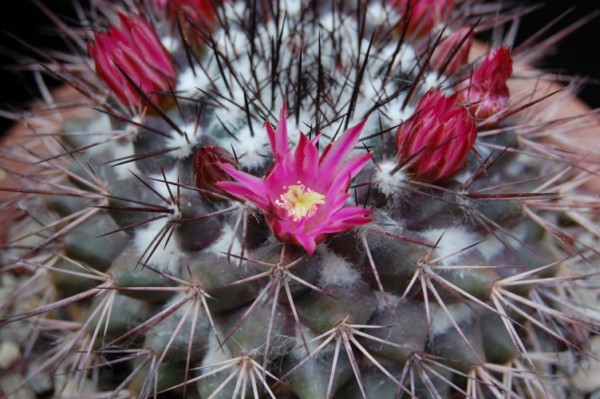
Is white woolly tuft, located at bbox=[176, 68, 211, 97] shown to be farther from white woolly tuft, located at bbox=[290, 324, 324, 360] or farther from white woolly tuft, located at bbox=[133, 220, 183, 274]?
white woolly tuft, located at bbox=[290, 324, 324, 360]

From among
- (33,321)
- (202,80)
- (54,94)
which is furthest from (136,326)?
(54,94)

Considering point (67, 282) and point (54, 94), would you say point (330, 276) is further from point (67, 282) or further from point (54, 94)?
point (54, 94)

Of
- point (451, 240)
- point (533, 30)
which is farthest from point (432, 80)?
point (533, 30)

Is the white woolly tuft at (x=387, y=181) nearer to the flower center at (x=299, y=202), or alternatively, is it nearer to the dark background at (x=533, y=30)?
the flower center at (x=299, y=202)

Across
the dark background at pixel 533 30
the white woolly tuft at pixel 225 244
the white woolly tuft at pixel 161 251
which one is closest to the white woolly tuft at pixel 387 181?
the white woolly tuft at pixel 225 244

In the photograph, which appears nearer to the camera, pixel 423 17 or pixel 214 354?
pixel 214 354

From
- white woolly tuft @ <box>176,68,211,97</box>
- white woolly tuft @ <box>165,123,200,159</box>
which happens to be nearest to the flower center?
white woolly tuft @ <box>165,123,200,159</box>

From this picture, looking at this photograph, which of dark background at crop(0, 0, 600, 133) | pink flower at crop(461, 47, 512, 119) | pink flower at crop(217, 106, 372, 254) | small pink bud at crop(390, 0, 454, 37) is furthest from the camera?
dark background at crop(0, 0, 600, 133)

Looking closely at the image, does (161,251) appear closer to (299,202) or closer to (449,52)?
(299,202)

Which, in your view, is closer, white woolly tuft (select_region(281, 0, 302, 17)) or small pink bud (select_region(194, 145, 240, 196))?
small pink bud (select_region(194, 145, 240, 196))
